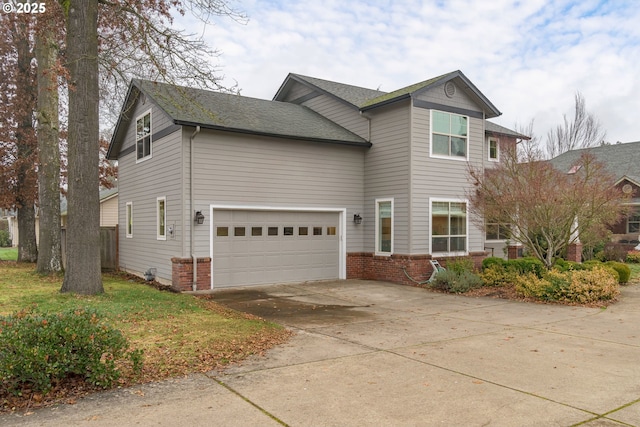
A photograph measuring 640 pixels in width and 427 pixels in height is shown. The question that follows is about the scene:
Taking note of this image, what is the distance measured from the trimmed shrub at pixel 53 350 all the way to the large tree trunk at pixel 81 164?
5.76 metres

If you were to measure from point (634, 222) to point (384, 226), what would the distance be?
16863 millimetres

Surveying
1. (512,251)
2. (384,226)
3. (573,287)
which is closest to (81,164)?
(384,226)

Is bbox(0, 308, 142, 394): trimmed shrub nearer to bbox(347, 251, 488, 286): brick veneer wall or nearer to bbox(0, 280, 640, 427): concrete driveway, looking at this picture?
bbox(0, 280, 640, 427): concrete driveway

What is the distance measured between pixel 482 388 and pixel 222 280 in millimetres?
9126

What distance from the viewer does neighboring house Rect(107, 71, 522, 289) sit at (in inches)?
504

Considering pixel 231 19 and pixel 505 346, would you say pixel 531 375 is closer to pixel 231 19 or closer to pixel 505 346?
pixel 505 346

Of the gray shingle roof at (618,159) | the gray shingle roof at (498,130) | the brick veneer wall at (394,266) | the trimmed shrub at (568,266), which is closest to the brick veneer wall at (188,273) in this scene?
the brick veneer wall at (394,266)

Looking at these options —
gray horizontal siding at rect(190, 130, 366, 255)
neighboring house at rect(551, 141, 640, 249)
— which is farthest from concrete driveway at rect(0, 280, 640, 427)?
neighboring house at rect(551, 141, 640, 249)

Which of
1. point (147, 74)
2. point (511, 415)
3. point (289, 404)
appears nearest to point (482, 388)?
point (511, 415)

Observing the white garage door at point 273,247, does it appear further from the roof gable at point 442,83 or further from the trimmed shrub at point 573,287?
the trimmed shrub at point 573,287

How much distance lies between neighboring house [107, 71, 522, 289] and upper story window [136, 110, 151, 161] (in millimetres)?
61

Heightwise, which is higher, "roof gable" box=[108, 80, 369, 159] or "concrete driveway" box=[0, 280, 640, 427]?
"roof gable" box=[108, 80, 369, 159]

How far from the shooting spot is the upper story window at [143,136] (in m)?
15.1

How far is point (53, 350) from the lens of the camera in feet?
14.9
